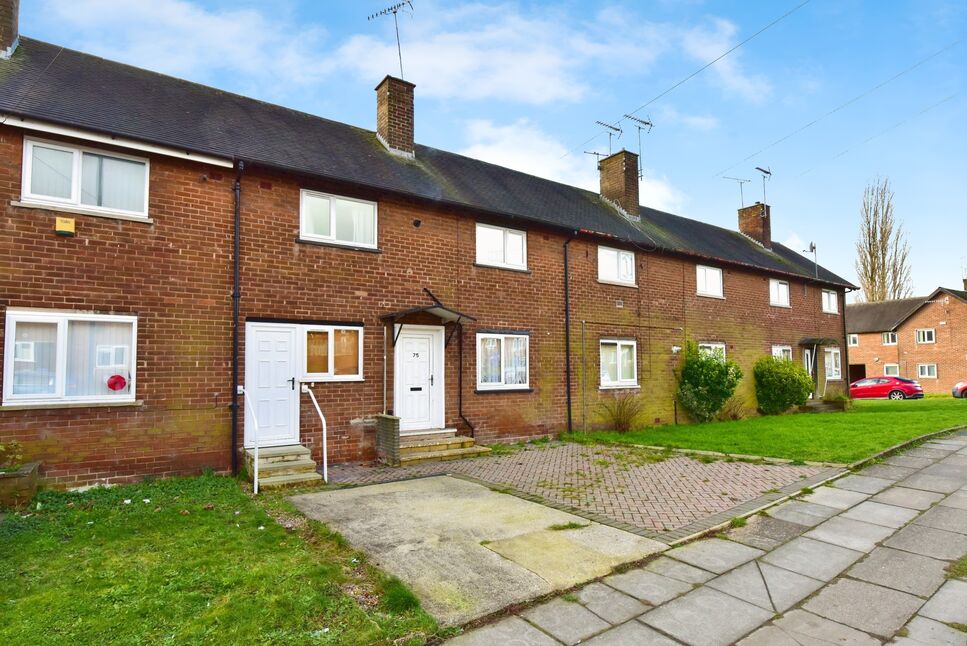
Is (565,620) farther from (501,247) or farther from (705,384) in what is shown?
(705,384)

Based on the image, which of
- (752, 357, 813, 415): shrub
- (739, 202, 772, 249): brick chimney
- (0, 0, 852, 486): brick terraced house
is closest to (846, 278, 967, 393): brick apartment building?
(739, 202, 772, 249): brick chimney

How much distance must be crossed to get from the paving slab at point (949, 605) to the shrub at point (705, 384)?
11737 mm

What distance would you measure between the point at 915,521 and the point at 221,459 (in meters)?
9.37

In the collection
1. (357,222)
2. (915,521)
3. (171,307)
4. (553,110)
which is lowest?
(915,521)

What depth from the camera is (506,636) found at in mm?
3473

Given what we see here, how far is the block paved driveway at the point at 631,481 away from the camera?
6172 mm

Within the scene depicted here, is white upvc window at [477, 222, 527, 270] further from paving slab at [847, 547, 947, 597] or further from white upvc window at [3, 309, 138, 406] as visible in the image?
paving slab at [847, 547, 947, 597]

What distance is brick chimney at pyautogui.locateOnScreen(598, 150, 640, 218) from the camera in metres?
18.0

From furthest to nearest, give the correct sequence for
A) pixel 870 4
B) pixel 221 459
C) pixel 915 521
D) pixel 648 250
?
pixel 648 250, pixel 870 4, pixel 221 459, pixel 915 521

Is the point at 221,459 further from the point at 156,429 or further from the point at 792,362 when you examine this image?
the point at 792,362

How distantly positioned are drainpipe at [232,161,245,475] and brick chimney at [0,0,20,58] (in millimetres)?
4274

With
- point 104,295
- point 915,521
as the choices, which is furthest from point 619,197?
point 104,295

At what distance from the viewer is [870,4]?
363 inches

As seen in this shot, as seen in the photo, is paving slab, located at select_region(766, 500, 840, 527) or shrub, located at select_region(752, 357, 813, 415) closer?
paving slab, located at select_region(766, 500, 840, 527)
